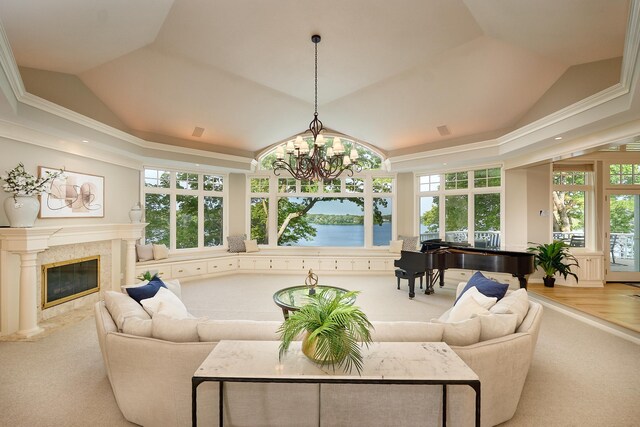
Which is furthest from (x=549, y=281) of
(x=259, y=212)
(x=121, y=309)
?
(x=121, y=309)

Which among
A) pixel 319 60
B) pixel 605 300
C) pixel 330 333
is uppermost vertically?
pixel 319 60

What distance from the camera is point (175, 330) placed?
7.30 ft

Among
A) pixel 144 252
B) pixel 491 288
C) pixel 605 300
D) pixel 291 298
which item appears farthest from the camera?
pixel 144 252

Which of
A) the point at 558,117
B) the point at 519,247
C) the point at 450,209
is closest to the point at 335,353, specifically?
the point at 558,117

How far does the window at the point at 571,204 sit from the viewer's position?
249 inches

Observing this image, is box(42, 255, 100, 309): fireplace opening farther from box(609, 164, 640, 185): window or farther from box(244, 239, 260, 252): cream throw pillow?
box(609, 164, 640, 185): window

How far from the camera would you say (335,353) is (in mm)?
1688

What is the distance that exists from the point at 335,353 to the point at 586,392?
2.64 metres

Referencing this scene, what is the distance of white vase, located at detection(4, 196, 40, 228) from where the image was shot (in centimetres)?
368

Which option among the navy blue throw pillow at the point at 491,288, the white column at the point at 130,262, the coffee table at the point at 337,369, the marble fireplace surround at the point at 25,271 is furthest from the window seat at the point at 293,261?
the coffee table at the point at 337,369

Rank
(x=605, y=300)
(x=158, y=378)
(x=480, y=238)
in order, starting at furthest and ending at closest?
(x=480, y=238)
(x=605, y=300)
(x=158, y=378)

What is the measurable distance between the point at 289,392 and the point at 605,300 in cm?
587

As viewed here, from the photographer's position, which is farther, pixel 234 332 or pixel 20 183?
pixel 20 183

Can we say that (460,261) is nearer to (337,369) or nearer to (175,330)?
(337,369)
